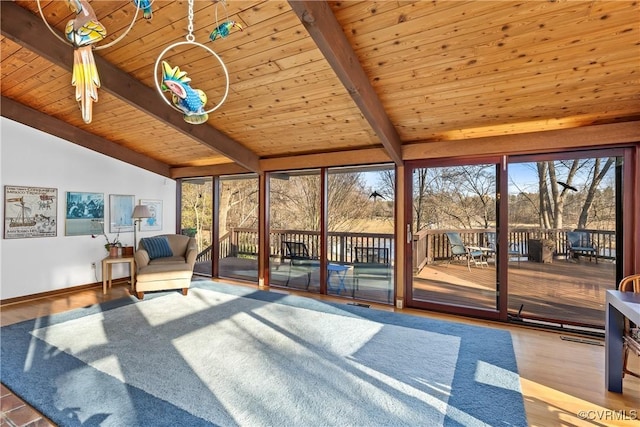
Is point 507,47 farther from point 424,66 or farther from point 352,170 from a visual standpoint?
point 352,170

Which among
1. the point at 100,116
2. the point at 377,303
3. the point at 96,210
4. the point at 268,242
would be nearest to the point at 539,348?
the point at 377,303

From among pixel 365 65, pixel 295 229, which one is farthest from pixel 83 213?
pixel 365 65

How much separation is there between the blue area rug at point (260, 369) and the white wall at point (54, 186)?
4.25 ft

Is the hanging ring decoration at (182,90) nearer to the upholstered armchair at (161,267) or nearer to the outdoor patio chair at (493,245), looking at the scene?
the upholstered armchair at (161,267)

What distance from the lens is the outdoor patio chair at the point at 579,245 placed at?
3.36 meters

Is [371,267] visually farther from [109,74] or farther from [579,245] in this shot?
[109,74]

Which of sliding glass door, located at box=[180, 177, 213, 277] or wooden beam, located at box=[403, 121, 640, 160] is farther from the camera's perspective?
sliding glass door, located at box=[180, 177, 213, 277]

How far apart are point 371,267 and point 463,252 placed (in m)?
1.45

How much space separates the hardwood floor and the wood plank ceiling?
7.46 feet

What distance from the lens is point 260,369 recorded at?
2506mm

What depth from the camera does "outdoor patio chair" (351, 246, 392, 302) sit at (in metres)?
4.75

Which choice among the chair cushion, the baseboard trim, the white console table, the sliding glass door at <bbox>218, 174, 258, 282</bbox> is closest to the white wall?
the baseboard trim

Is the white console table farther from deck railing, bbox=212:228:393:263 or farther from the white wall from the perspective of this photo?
the white wall

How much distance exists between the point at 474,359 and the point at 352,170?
306 cm
